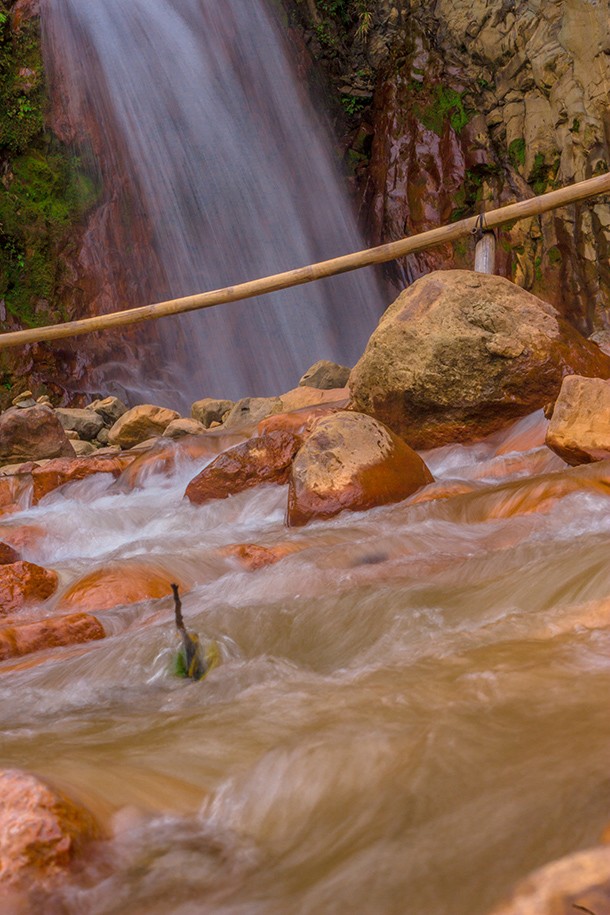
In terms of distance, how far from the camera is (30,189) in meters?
13.9

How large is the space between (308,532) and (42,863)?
3.07m

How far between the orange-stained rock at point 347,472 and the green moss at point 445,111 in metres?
10.0

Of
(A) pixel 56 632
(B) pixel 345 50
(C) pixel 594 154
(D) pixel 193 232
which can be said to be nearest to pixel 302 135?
(B) pixel 345 50

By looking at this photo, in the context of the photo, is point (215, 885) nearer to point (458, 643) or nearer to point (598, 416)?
point (458, 643)

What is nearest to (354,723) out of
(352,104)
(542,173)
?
(542,173)

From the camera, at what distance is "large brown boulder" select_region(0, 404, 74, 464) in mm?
8695

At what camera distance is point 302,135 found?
50.2ft

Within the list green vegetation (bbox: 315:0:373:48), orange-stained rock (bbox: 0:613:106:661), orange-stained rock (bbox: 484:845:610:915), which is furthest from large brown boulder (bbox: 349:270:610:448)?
green vegetation (bbox: 315:0:373:48)

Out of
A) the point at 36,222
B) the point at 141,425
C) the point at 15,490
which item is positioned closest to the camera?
the point at 15,490

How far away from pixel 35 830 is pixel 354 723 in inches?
29.4

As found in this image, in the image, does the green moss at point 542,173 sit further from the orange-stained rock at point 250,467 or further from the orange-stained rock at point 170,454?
the orange-stained rock at point 250,467

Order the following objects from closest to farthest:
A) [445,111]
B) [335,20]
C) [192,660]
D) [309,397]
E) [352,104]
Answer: [192,660] < [309,397] < [445,111] < [352,104] < [335,20]

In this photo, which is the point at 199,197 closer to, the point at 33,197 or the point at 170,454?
the point at 33,197

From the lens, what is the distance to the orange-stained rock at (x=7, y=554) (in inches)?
188
